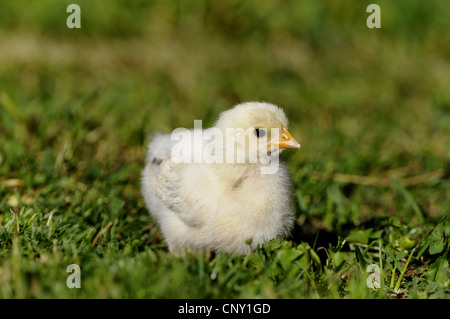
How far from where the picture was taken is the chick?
10.0ft

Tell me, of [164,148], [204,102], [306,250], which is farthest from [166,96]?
[306,250]

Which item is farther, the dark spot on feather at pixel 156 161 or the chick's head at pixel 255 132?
the dark spot on feather at pixel 156 161


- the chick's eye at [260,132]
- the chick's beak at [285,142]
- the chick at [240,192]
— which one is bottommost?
the chick at [240,192]

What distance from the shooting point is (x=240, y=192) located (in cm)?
309

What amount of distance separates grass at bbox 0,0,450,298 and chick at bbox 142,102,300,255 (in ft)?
0.48

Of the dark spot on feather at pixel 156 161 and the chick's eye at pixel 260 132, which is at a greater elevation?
the chick's eye at pixel 260 132

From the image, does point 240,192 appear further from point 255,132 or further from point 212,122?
point 212,122

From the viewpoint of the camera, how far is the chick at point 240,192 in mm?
3053

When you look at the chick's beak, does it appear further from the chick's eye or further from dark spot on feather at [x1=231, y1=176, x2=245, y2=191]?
dark spot on feather at [x1=231, y1=176, x2=245, y2=191]

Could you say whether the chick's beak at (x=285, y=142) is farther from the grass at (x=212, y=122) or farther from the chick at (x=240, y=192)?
the grass at (x=212, y=122)

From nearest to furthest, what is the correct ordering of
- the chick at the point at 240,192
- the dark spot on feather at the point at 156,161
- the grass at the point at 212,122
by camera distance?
the grass at the point at 212,122 → the chick at the point at 240,192 → the dark spot on feather at the point at 156,161

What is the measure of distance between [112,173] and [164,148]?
72cm

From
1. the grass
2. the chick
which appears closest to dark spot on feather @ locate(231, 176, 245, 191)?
the chick

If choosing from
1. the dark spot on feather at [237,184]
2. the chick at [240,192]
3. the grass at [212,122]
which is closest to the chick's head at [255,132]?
the chick at [240,192]
